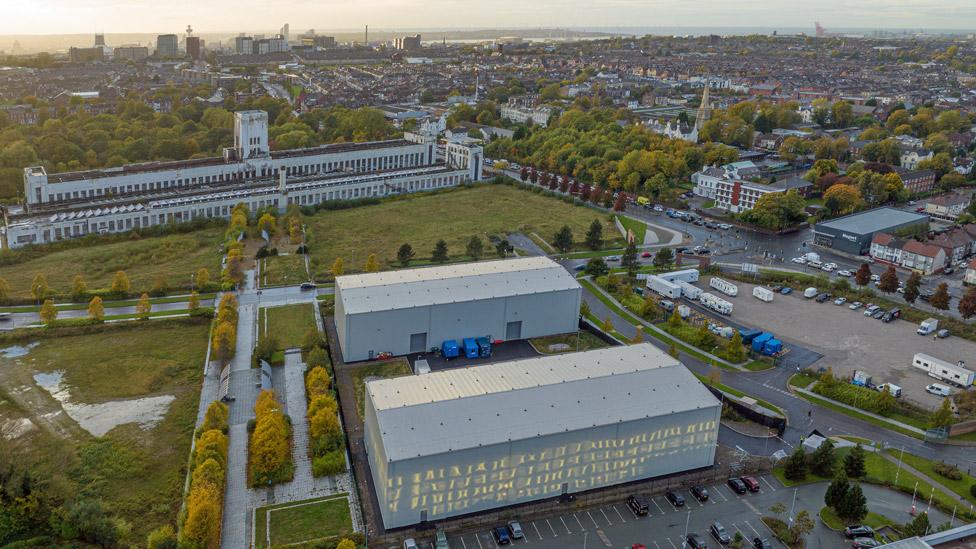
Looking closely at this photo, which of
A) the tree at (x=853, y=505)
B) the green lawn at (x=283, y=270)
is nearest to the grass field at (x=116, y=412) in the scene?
the green lawn at (x=283, y=270)

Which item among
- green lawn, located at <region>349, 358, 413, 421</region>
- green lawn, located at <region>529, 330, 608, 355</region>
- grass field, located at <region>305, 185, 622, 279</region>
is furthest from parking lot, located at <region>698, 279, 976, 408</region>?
green lawn, located at <region>349, 358, 413, 421</region>

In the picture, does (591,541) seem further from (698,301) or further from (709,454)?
(698,301)

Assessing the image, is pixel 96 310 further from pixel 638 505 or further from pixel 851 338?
pixel 851 338

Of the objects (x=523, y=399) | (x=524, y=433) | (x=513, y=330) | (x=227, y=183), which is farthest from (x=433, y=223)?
(x=524, y=433)

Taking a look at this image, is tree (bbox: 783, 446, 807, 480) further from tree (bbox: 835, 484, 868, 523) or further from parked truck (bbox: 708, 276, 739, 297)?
parked truck (bbox: 708, 276, 739, 297)

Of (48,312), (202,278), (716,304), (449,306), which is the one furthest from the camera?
(202,278)
